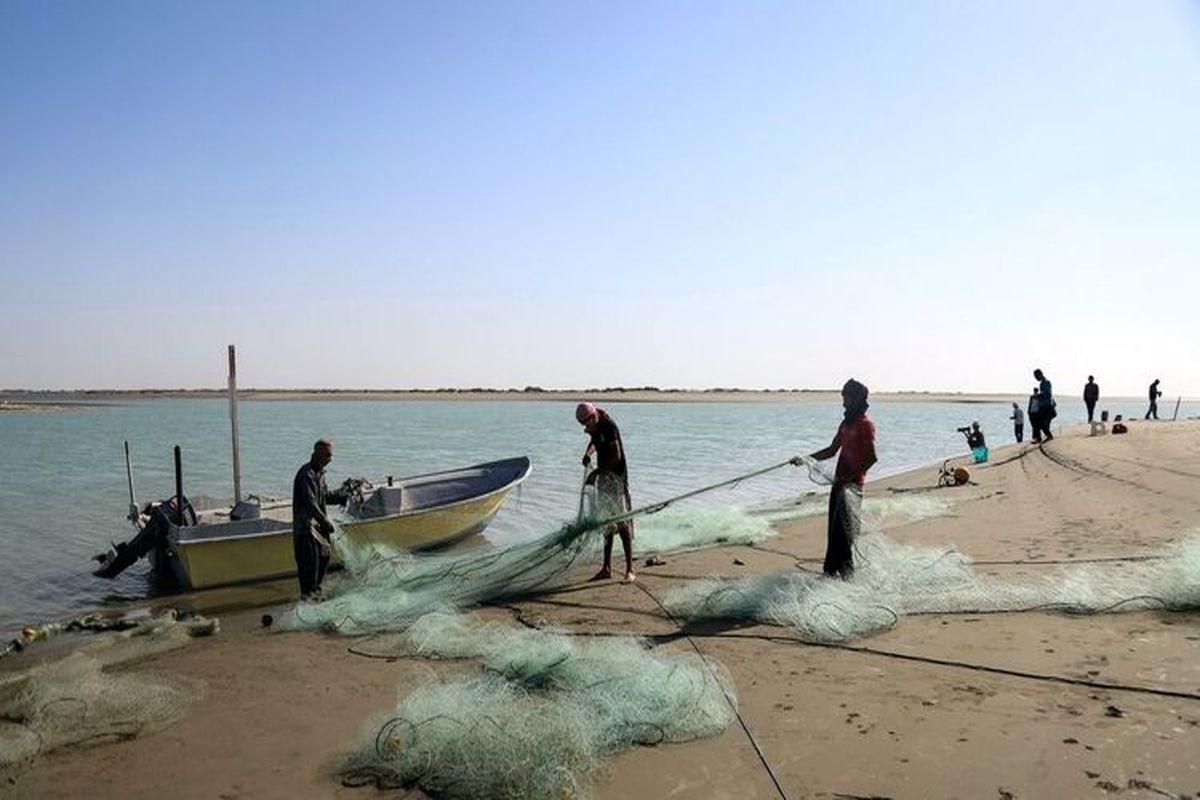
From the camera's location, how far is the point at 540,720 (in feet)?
12.4

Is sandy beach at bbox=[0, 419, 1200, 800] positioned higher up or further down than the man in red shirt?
further down

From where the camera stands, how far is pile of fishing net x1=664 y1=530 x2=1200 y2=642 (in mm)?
5688

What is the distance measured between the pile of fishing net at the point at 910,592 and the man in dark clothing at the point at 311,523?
11.8ft

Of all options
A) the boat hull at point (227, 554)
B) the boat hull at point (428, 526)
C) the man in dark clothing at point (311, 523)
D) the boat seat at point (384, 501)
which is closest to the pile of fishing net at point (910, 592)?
the man in dark clothing at point (311, 523)

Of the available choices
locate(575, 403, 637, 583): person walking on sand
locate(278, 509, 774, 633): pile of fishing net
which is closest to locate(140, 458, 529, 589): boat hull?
locate(278, 509, 774, 633): pile of fishing net

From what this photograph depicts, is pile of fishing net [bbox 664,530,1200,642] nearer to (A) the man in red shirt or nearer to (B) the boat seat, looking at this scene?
(A) the man in red shirt

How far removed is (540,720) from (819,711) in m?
1.54

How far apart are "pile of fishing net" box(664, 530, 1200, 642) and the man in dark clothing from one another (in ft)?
11.8

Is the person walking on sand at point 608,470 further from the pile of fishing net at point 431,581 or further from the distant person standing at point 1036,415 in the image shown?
the distant person standing at point 1036,415

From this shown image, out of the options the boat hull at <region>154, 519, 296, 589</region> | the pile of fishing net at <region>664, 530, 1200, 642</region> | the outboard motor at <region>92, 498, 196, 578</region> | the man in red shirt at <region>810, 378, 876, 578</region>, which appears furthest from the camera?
the outboard motor at <region>92, 498, 196, 578</region>

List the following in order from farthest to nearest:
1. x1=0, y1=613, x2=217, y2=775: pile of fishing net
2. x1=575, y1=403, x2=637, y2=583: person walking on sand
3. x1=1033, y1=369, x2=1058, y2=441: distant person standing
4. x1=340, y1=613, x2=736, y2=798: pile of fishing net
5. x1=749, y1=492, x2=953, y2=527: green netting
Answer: x1=1033, y1=369, x2=1058, y2=441: distant person standing, x1=749, y1=492, x2=953, y2=527: green netting, x1=575, y1=403, x2=637, y2=583: person walking on sand, x1=0, y1=613, x2=217, y2=775: pile of fishing net, x1=340, y1=613, x2=736, y2=798: pile of fishing net

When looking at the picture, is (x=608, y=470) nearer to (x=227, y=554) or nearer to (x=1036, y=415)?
(x=227, y=554)

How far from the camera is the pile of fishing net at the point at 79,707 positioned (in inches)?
180

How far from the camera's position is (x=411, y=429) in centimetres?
5144
